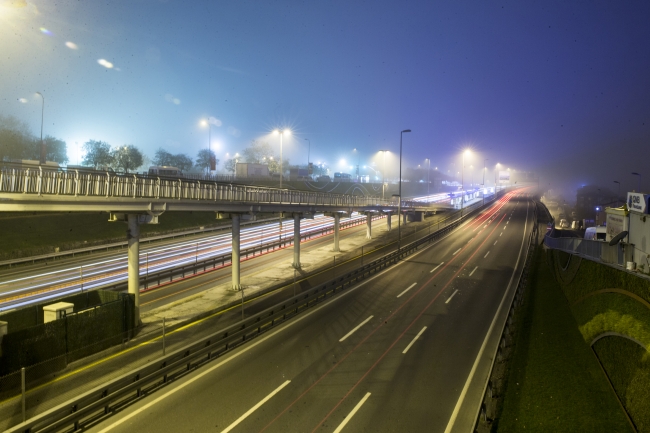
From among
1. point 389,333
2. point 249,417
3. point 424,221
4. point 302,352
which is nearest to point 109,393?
point 249,417

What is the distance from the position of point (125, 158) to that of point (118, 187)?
64.4 metres

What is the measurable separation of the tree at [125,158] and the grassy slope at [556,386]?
75.1 m

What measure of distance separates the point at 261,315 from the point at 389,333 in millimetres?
6105

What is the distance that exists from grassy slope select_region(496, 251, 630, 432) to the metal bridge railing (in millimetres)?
18134

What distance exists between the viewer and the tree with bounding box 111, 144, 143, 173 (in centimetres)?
7681

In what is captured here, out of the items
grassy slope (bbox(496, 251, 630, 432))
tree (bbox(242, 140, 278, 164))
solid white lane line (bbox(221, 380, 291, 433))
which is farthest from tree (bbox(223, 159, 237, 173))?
solid white lane line (bbox(221, 380, 291, 433))

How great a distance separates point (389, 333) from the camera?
62.2 feet

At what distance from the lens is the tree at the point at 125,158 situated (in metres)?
76.8

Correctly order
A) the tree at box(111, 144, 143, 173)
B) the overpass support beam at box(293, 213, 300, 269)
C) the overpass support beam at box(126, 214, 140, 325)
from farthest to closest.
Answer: the tree at box(111, 144, 143, 173), the overpass support beam at box(293, 213, 300, 269), the overpass support beam at box(126, 214, 140, 325)

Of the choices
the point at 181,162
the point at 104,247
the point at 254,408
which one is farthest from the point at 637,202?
the point at 181,162

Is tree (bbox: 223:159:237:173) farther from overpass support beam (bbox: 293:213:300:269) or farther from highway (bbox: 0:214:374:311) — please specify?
overpass support beam (bbox: 293:213:300:269)

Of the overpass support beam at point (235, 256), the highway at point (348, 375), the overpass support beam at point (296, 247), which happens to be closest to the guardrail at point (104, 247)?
the overpass support beam at point (296, 247)

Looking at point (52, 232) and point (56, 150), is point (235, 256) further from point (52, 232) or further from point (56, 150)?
point (56, 150)

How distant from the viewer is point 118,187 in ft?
63.5
